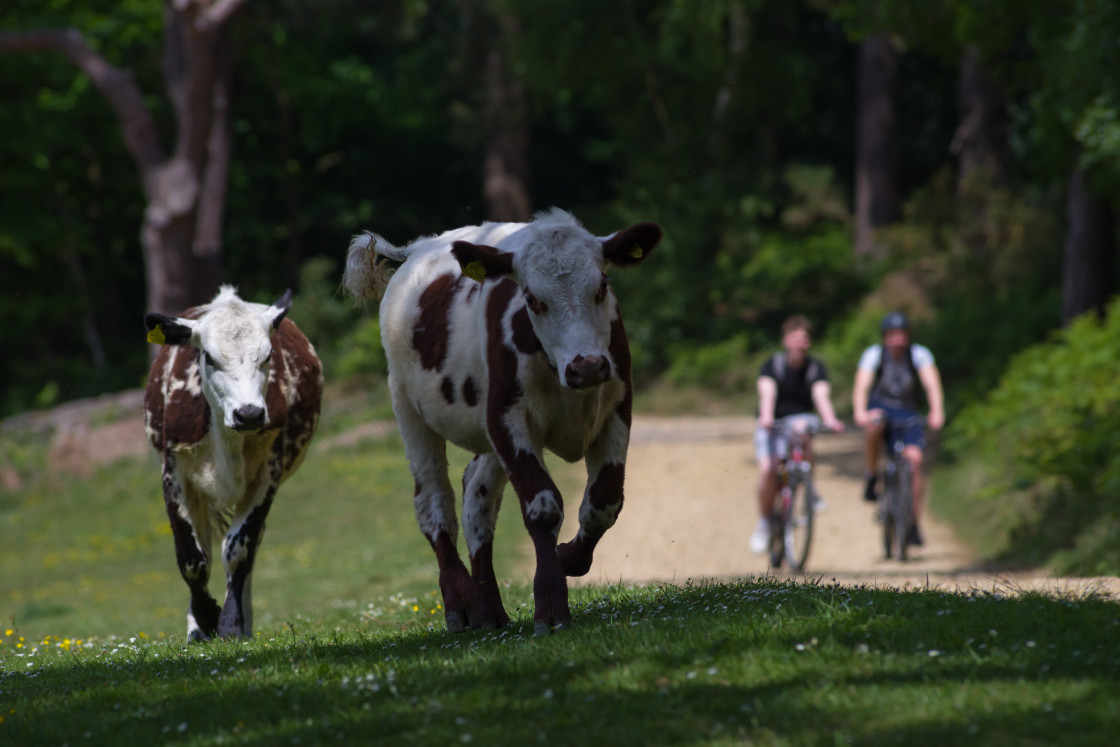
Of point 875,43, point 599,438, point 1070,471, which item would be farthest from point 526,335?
point 875,43

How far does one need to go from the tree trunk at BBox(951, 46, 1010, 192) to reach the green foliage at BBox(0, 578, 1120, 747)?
24.9 metres

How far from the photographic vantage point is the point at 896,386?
13953 mm

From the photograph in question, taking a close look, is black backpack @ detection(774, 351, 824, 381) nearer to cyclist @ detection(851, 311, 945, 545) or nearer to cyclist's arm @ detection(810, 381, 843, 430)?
cyclist's arm @ detection(810, 381, 843, 430)

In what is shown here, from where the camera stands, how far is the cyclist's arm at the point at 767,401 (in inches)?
535

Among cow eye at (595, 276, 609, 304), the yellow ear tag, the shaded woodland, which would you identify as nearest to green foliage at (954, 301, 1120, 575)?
the shaded woodland

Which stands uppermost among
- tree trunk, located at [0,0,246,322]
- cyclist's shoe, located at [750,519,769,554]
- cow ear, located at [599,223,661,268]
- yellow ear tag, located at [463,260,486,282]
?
tree trunk, located at [0,0,246,322]

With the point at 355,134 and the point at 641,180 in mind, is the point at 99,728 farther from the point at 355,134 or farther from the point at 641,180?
the point at 355,134

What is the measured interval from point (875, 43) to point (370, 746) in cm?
3029

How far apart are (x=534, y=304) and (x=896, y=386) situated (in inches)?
327

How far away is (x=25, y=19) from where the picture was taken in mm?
30969

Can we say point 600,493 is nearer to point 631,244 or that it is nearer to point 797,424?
point 631,244

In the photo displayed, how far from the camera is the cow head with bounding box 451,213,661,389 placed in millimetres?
6238

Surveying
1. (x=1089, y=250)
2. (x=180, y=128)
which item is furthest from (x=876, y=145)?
(x=180, y=128)

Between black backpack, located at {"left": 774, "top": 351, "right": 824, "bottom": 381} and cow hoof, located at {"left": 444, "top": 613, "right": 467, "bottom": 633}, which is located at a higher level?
black backpack, located at {"left": 774, "top": 351, "right": 824, "bottom": 381}
